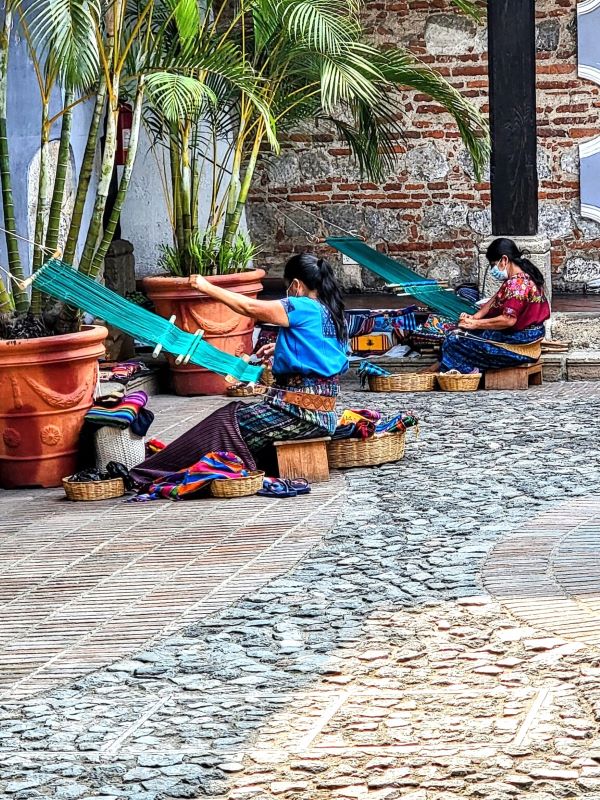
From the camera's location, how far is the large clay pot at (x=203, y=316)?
9.27 meters

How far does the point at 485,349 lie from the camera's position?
9.20 metres

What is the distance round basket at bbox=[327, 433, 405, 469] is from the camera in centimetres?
703

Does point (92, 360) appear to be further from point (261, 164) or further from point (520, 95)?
point (261, 164)

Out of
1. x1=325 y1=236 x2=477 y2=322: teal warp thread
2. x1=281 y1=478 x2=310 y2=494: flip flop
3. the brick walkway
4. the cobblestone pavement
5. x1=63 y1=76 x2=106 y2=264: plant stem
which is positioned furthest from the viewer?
x1=325 y1=236 x2=477 y2=322: teal warp thread

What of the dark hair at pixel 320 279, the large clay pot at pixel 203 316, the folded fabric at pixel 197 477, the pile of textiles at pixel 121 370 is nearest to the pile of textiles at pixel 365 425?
the dark hair at pixel 320 279

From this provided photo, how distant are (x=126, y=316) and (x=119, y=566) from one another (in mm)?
1729

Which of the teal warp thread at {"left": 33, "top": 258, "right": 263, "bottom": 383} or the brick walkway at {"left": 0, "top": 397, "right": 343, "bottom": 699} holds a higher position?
the teal warp thread at {"left": 33, "top": 258, "right": 263, "bottom": 383}

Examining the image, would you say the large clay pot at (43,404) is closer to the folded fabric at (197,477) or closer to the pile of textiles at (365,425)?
the folded fabric at (197,477)

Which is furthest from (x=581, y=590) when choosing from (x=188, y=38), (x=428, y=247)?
(x=428, y=247)

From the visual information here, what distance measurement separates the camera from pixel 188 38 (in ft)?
26.1

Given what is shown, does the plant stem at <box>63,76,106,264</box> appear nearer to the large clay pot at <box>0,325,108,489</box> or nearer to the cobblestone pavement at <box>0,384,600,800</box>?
the large clay pot at <box>0,325,108,489</box>

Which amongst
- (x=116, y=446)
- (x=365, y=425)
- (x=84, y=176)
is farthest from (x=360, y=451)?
(x=84, y=176)

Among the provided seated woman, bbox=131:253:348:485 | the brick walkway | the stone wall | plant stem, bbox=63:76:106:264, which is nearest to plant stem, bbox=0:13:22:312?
plant stem, bbox=63:76:106:264

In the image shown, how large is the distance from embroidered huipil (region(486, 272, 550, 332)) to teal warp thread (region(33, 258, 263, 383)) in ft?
9.00
